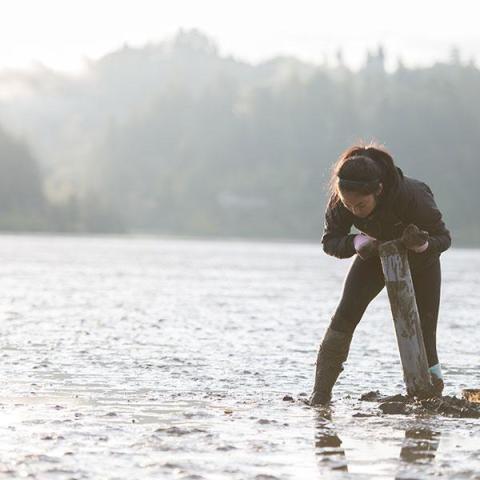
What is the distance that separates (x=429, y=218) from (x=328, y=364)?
158 cm

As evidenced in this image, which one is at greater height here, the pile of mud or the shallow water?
the pile of mud

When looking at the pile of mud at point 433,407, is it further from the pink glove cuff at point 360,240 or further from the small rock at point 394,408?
the pink glove cuff at point 360,240

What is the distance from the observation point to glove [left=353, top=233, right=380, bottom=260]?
9328 millimetres

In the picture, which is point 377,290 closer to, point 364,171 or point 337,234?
point 337,234

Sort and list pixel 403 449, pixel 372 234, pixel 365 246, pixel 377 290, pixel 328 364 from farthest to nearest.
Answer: pixel 328 364 < pixel 377 290 < pixel 372 234 < pixel 365 246 < pixel 403 449

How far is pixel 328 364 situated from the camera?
10125 mm

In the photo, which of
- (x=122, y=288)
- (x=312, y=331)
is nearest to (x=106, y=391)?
(x=312, y=331)

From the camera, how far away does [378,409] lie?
9.80m

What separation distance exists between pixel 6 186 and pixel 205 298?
519 ft

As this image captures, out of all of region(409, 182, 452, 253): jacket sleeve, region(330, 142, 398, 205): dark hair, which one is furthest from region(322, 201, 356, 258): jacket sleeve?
region(409, 182, 452, 253): jacket sleeve

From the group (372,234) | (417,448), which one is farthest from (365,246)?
(417,448)

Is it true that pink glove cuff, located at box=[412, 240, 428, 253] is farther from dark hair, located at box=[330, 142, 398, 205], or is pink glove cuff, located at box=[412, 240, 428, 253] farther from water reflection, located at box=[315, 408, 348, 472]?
water reflection, located at box=[315, 408, 348, 472]

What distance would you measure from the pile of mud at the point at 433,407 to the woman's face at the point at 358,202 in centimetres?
158

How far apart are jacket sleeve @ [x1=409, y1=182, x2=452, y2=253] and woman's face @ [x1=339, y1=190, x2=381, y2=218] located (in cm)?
37
